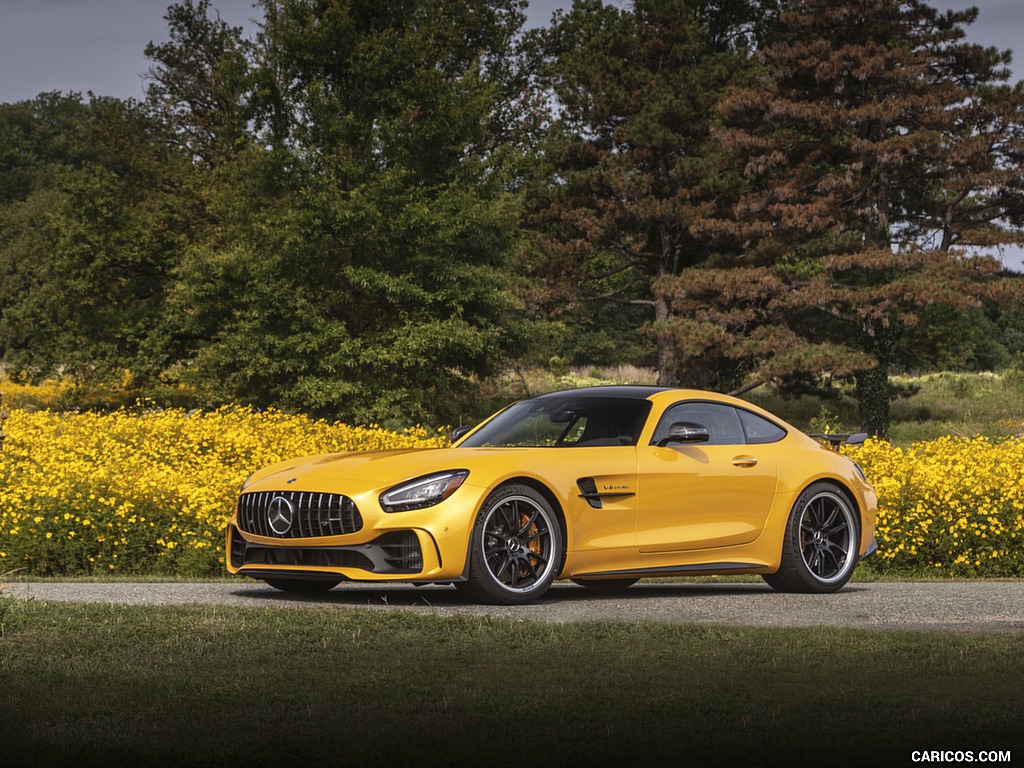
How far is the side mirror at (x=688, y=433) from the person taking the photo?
962 centimetres

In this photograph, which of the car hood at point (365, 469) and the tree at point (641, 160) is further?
the tree at point (641, 160)

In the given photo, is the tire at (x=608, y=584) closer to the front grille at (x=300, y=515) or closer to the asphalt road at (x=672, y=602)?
the asphalt road at (x=672, y=602)

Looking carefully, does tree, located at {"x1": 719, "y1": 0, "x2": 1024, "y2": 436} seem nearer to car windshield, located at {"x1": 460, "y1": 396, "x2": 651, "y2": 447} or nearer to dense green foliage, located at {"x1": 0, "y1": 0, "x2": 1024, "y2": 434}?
dense green foliage, located at {"x1": 0, "y1": 0, "x2": 1024, "y2": 434}

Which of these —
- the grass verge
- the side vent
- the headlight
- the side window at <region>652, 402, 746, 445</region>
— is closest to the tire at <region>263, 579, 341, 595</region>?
the headlight

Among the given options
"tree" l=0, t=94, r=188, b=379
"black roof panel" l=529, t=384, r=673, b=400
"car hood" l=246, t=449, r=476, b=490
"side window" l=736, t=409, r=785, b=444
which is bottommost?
"car hood" l=246, t=449, r=476, b=490

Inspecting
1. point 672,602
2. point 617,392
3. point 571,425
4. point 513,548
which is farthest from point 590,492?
point 617,392

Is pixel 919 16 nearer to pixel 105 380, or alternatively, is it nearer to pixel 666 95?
pixel 666 95

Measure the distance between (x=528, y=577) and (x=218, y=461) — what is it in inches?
418

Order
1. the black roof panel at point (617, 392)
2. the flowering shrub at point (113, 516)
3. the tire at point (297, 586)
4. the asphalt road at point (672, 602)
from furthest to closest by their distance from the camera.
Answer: the flowering shrub at point (113, 516), the black roof panel at point (617, 392), the tire at point (297, 586), the asphalt road at point (672, 602)

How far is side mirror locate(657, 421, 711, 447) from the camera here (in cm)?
962

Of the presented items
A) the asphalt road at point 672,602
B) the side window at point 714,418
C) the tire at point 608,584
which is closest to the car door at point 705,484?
the side window at point 714,418

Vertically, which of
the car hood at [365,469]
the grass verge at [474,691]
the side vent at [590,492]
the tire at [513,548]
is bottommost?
the grass verge at [474,691]

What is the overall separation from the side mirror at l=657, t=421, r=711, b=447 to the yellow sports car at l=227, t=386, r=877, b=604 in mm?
10

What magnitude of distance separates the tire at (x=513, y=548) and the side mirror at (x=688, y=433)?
43.5 inches
